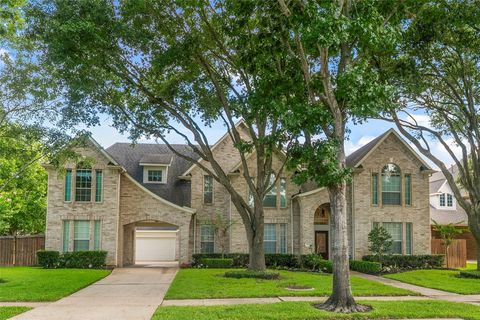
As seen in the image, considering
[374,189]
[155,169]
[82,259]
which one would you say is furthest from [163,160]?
[374,189]

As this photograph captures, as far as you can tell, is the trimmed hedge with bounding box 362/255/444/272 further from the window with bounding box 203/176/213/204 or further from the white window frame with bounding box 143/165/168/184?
the white window frame with bounding box 143/165/168/184

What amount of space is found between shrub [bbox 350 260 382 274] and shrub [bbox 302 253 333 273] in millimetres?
1568

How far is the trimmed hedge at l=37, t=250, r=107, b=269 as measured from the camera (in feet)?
76.3

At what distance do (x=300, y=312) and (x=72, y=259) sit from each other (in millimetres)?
16218

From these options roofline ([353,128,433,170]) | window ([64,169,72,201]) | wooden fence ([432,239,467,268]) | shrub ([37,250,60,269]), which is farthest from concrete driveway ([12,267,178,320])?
wooden fence ([432,239,467,268])

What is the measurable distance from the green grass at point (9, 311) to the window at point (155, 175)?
17303 mm

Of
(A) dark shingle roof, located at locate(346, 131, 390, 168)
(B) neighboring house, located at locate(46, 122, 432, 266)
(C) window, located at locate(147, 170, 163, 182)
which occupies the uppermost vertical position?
(A) dark shingle roof, located at locate(346, 131, 390, 168)

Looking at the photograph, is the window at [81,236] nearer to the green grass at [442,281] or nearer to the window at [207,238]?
the window at [207,238]

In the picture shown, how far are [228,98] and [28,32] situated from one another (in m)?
8.04

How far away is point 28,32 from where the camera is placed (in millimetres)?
15383

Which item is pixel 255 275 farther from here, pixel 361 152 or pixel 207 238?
pixel 361 152

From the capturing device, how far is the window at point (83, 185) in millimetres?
24672

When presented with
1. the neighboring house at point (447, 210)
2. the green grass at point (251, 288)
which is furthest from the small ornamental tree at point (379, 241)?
the neighboring house at point (447, 210)

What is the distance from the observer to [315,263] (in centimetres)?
2291
